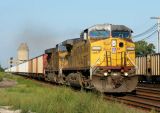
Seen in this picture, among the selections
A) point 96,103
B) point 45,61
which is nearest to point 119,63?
point 96,103

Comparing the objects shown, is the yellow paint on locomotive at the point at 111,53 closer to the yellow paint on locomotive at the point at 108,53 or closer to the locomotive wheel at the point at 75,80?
the yellow paint on locomotive at the point at 108,53

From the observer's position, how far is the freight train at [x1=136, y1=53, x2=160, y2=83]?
35.9 m

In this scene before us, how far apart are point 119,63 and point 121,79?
1.22 metres

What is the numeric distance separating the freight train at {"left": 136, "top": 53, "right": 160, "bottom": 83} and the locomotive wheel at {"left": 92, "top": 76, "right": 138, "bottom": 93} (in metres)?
13.3

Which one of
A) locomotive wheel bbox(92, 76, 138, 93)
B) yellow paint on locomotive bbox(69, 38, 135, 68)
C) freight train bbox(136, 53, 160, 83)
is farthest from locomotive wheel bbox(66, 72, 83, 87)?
freight train bbox(136, 53, 160, 83)

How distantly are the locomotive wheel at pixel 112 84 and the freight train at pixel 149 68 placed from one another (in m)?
13.3

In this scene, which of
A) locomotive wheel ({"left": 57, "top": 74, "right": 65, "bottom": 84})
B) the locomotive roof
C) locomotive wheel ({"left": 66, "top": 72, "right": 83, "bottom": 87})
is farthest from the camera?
locomotive wheel ({"left": 57, "top": 74, "right": 65, "bottom": 84})

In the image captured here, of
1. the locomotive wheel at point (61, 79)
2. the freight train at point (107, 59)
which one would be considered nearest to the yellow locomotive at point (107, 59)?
the freight train at point (107, 59)

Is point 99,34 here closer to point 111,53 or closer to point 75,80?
point 111,53

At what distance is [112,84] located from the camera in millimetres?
21484

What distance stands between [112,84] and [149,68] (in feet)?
57.0

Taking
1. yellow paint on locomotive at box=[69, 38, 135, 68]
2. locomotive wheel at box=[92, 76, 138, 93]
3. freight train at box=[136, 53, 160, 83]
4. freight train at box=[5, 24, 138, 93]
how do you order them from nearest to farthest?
1. locomotive wheel at box=[92, 76, 138, 93]
2. freight train at box=[5, 24, 138, 93]
3. yellow paint on locomotive at box=[69, 38, 135, 68]
4. freight train at box=[136, 53, 160, 83]

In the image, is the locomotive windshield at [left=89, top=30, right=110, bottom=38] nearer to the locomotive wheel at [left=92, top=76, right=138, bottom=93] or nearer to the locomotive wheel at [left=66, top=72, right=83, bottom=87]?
the locomotive wheel at [left=92, top=76, right=138, bottom=93]

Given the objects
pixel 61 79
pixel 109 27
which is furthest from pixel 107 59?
pixel 61 79
